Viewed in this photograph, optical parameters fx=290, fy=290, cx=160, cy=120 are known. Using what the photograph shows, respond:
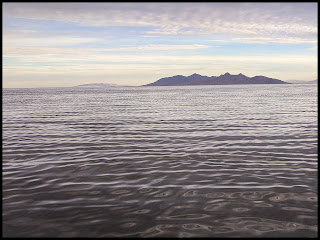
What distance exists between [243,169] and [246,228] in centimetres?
434

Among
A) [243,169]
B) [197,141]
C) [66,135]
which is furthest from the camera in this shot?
[66,135]

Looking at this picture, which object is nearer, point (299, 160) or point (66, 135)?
point (299, 160)

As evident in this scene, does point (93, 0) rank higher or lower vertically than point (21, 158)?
higher

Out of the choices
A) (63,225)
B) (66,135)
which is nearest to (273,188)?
(63,225)

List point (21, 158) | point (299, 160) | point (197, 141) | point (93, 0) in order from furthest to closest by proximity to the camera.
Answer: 1. point (197, 141)
2. point (21, 158)
3. point (299, 160)
4. point (93, 0)

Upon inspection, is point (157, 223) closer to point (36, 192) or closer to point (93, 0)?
point (36, 192)

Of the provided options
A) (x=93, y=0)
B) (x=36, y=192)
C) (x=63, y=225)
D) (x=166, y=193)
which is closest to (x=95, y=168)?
(x=36, y=192)

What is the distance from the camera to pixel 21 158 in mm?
12484

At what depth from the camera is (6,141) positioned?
1675cm

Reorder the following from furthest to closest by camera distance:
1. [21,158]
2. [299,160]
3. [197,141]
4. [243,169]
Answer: [197,141] → [21,158] → [299,160] → [243,169]

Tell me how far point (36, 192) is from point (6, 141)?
32.7ft

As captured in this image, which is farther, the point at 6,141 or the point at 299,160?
the point at 6,141

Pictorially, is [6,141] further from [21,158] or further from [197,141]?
[197,141]

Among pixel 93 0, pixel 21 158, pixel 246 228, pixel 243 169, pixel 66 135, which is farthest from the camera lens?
pixel 66 135
